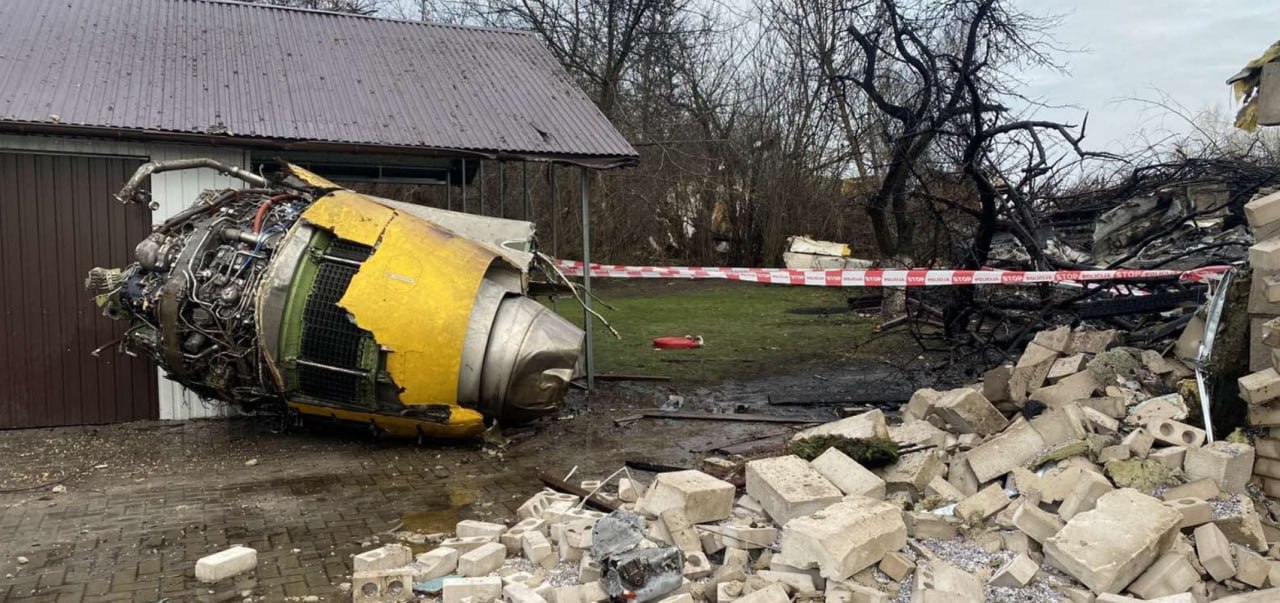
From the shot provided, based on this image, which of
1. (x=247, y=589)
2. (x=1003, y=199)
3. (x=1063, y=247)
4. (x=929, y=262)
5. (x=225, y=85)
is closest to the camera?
(x=247, y=589)

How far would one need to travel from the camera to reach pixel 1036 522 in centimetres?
418

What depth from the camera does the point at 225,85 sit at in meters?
8.37

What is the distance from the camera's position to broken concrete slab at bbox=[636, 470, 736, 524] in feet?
14.6

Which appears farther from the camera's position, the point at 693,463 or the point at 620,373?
the point at 620,373

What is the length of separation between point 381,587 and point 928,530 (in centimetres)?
271

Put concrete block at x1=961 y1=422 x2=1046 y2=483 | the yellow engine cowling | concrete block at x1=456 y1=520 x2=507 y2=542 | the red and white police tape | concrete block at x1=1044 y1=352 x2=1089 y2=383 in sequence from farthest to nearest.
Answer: the red and white police tape → concrete block at x1=1044 y1=352 x2=1089 y2=383 → the yellow engine cowling → concrete block at x1=961 y1=422 x2=1046 y2=483 → concrete block at x1=456 y1=520 x2=507 y2=542

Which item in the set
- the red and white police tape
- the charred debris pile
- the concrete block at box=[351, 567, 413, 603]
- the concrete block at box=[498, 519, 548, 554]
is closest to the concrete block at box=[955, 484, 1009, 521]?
the concrete block at box=[498, 519, 548, 554]

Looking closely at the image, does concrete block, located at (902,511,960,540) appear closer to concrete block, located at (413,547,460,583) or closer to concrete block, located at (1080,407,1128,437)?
concrete block, located at (1080,407,1128,437)

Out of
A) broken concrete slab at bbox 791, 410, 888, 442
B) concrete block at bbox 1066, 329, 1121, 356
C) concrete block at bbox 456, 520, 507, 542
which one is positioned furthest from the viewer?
concrete block at bbox 1066, 329, 1121, 356

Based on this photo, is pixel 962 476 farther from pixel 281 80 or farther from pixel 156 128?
pixel 281 80

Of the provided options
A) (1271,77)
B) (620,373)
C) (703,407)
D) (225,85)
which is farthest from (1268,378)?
(225,85)

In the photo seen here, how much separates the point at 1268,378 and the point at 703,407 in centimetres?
488

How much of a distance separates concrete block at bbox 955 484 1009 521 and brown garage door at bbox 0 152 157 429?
706 cm

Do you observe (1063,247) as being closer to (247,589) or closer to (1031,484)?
(1031,484)
